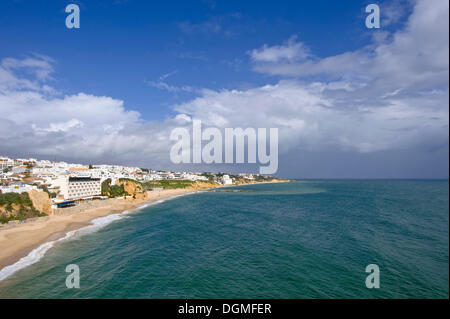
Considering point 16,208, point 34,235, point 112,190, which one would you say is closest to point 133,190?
point 112,190

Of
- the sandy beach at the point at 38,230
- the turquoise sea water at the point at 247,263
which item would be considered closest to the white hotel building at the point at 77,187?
the sandy beach at the point at 38,230

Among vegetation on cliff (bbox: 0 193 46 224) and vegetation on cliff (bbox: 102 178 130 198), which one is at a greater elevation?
vegetation on cliff (bbox: 0 193 46 224)

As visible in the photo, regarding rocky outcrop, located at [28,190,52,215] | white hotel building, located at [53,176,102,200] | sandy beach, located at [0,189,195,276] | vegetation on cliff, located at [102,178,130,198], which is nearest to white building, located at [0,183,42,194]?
rocky outcrop, located at [28,190,52,215]

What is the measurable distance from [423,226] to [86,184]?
8047cm

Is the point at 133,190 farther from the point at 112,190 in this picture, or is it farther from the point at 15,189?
the point at 15,189

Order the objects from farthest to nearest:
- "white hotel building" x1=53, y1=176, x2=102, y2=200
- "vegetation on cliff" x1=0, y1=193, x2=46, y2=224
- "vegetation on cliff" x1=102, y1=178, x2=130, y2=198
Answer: "vegetation on cliff" x1=102, y1=178, x2=130, y2=198, "white hotel building" x1=53, y1=176, x2=102, y2=200, "vegetation on cliff" x1=0, y1=193, x2=46, y2=224

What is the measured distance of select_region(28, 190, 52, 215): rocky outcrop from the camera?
37.2 m

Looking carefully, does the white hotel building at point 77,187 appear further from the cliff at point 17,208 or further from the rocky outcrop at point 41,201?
the cliff at point 17,208

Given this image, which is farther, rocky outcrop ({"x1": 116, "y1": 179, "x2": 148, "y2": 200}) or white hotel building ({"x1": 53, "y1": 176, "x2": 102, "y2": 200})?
rocky outcrop ({"x1": 116, "y1": 179, "x2": 148, "y2": 200})

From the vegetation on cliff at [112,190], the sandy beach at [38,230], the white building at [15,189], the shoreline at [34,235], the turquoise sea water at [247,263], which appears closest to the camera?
the turquoise sea water at [247,263]

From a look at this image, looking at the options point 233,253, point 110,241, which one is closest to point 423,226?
point 233,253

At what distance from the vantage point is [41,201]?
125 feet

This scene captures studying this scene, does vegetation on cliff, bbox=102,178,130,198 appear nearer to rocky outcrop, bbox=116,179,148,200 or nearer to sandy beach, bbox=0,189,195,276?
rocky outcrop, bbox=116,179,148,200

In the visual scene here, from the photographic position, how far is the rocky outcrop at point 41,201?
3716cm
